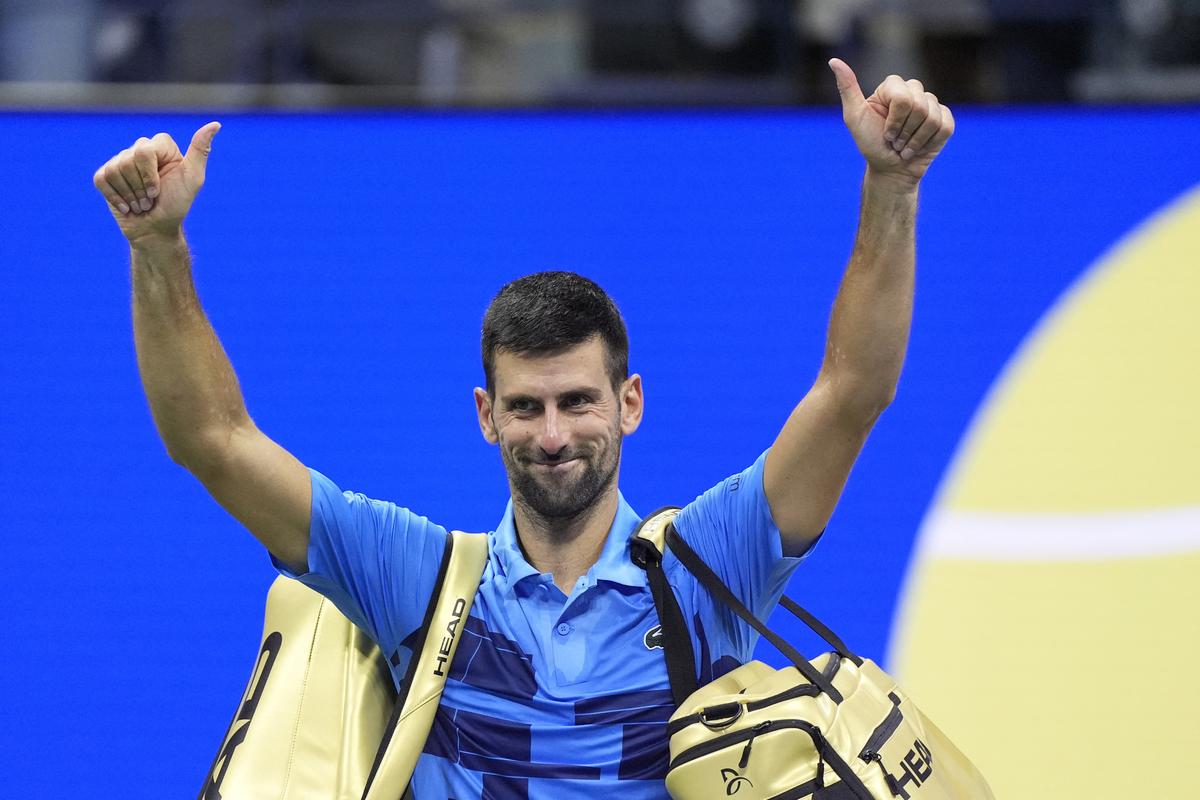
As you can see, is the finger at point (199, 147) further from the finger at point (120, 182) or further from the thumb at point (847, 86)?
the thumb at point (847, 86)

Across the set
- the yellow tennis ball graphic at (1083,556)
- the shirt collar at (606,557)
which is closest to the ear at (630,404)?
the shirt collar at (606,557)

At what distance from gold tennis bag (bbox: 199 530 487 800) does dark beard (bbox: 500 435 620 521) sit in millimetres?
131

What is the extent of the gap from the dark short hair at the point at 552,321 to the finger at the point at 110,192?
1.73 feet

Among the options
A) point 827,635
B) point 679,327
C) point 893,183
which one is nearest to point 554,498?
point 827,635

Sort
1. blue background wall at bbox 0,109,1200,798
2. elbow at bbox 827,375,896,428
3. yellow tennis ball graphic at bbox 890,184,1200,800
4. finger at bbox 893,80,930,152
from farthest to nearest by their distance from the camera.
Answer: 1. blue background wall at bbox 0,109,1200,798
2. yellow tennis ball graphic at bbox 890,184,1200,800
3. elbow at bbox 827,375,896,428
4. finger at bbox 893,80,930,152

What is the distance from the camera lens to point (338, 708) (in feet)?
6.32

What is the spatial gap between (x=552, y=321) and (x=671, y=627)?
443mm

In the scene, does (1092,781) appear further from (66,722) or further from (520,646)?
(66,722)

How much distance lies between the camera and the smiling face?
1.91 metres

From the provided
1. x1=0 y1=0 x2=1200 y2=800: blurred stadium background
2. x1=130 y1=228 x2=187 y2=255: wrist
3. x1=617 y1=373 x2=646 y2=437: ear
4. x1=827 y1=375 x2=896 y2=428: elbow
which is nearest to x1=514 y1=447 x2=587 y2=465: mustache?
x1=617 y1=373 x2=646 y2=437: ear

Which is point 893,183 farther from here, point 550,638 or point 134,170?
point 134,170

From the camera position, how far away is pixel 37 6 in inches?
121

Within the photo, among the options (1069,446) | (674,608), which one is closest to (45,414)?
(674,608)

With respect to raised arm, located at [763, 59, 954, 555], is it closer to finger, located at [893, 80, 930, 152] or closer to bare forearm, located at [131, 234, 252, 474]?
finger, located at [893, 80, 930, 152]
